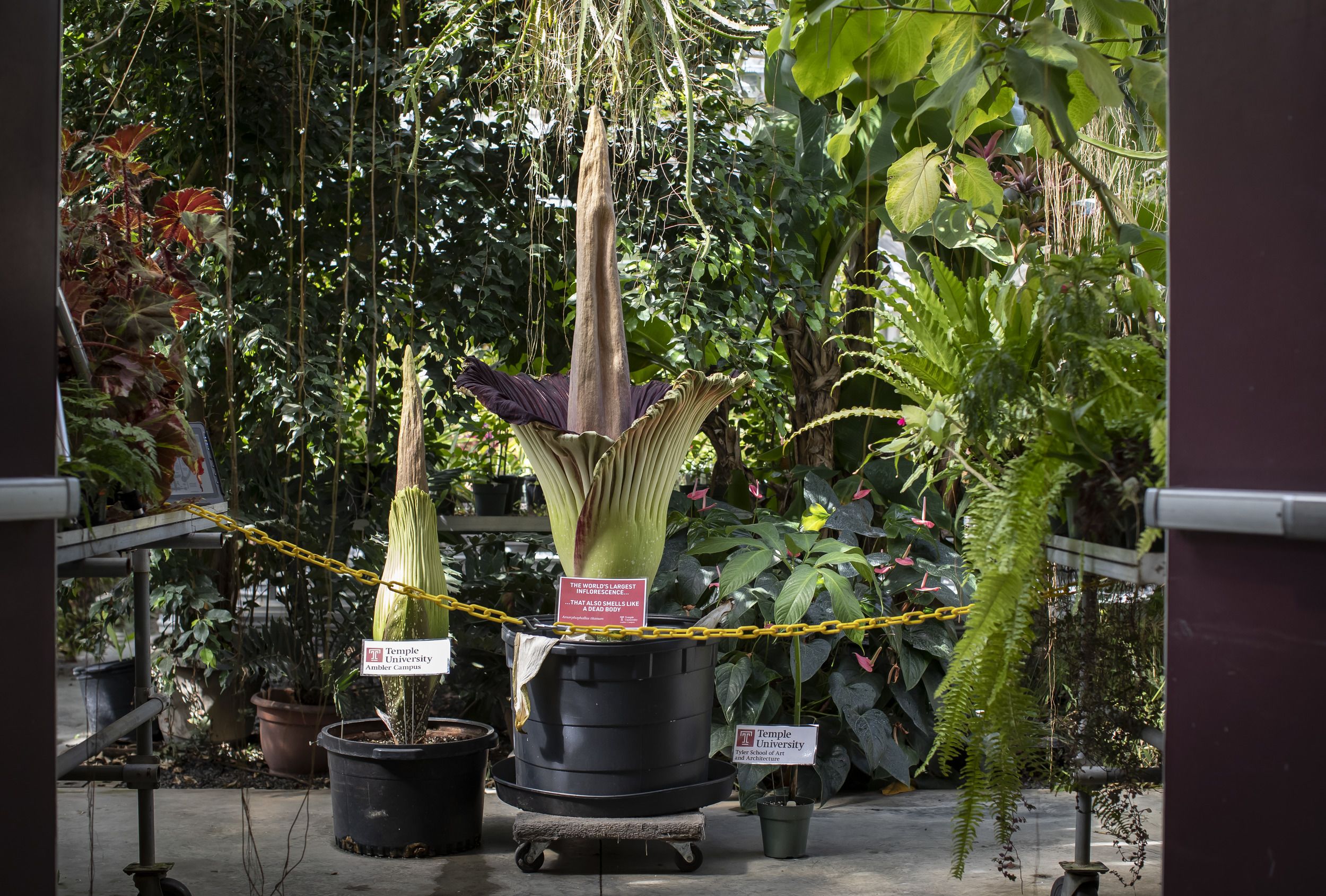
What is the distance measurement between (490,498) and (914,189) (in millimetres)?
2757

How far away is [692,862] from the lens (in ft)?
8.31

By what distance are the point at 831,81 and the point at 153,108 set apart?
2.60m

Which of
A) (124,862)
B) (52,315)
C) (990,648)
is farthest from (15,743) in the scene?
(124,862)

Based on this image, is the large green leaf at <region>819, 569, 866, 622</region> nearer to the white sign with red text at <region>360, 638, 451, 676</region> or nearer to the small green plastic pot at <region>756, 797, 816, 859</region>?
the small green plastic pot at <region>756, 797, 816, 859</region>

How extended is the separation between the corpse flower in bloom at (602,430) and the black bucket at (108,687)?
206cm

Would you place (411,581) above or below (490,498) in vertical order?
Answer: below

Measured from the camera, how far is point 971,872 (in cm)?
257

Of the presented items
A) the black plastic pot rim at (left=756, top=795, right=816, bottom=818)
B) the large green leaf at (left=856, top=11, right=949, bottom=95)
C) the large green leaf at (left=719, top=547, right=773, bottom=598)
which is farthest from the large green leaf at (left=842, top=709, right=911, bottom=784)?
the large green leaf at (left=856, top=11, right=949, bottom=95)

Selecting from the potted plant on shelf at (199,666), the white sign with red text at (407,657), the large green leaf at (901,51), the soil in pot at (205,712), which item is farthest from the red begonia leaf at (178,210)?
the soil in pot at (205,712)

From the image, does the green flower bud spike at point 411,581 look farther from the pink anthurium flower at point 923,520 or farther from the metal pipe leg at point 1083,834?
the metal pipe leg at point 1083,834

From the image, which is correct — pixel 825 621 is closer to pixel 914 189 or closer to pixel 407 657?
pixel 407 657

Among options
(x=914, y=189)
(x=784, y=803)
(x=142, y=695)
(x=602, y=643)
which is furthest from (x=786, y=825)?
(x=914, y=189)

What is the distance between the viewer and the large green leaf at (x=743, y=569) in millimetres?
2980

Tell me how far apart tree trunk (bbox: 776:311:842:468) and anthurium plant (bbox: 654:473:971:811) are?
0.44 meters
